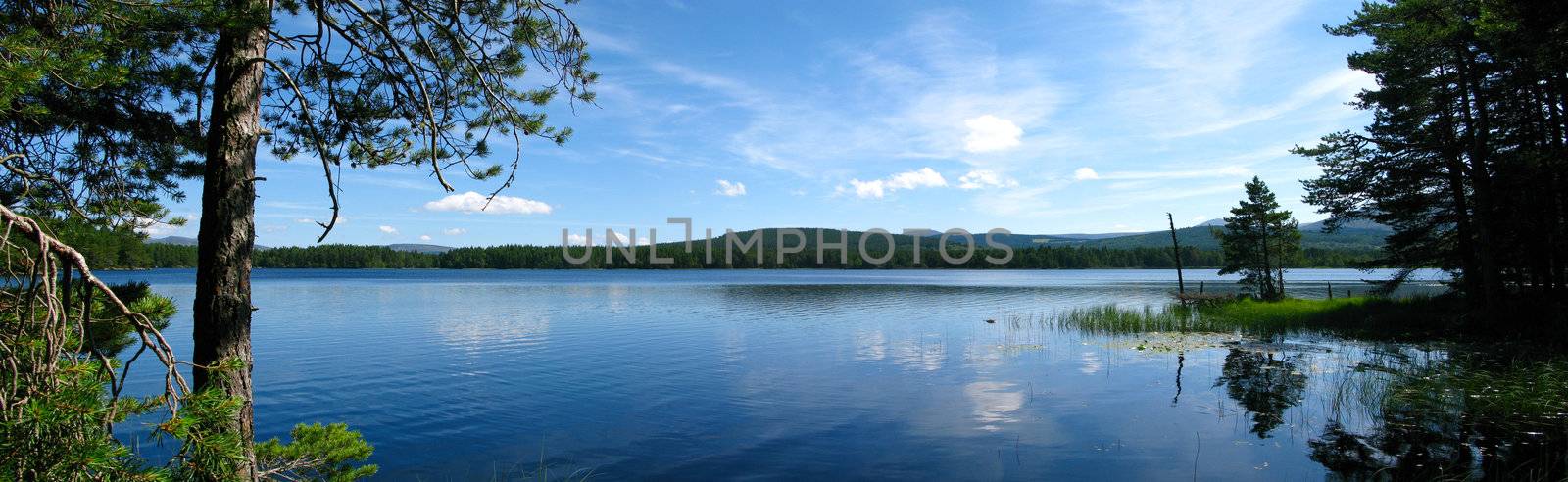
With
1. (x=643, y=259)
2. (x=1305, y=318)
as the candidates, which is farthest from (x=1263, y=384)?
(x=643, y=259)

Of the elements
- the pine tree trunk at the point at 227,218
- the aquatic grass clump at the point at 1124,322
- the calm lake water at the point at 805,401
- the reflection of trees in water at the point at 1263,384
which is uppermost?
the pine tree trunk at the point at 227,218

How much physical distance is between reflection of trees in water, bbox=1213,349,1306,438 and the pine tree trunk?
1360cm

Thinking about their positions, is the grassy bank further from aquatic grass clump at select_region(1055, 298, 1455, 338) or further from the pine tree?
the pine tree

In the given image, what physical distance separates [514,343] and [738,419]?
14449 millimetres

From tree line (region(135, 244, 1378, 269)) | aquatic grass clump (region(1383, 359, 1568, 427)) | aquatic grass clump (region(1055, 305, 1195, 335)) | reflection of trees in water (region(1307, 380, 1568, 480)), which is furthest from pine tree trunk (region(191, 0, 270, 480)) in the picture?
tree line (region(135, 244, 1378, 269))

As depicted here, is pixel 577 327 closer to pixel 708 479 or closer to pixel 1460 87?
pixel 708 479

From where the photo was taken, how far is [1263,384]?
623 inches

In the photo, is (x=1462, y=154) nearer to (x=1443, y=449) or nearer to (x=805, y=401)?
(x=1443, y=449)

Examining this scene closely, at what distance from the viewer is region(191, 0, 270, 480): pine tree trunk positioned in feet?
15.7

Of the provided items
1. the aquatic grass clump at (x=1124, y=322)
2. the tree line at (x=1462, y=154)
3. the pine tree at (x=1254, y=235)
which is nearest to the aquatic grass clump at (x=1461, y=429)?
the tree line at (x=1462, y=154)

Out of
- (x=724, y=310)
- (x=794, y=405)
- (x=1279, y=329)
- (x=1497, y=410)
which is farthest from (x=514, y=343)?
(x=1279, y=329)

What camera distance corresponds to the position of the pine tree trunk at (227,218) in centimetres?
479

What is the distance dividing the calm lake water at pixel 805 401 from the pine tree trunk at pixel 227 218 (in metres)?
5.90

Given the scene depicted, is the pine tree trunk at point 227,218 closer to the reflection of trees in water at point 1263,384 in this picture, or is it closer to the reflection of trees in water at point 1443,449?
the reflection of trees in water at point 1443,449
